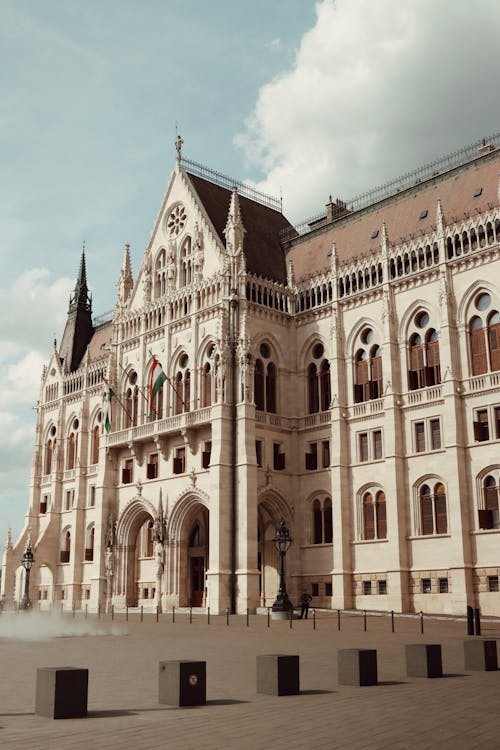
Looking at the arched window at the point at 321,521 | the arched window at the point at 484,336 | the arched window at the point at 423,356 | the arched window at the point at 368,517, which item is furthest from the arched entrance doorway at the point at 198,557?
the arched window at the point at 484,336

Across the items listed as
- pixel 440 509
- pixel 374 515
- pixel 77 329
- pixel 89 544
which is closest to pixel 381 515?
pixel 374 515

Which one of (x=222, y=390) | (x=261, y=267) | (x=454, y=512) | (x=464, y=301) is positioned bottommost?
(x=454, y=512)

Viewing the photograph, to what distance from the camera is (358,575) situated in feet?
153

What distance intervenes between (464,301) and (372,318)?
20.8 ft

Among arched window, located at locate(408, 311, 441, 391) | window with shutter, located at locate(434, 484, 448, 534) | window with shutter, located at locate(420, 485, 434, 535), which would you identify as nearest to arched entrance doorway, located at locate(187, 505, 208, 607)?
window with shutter, located at locate(420, 485, 434, 535)

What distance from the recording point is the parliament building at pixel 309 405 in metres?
43.7

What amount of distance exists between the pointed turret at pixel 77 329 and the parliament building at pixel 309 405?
14.9 m

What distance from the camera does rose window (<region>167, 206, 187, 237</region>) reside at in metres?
58.8

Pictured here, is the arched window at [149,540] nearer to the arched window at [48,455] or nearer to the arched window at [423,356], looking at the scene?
the arched window at [48,455]

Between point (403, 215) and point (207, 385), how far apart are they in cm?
1623

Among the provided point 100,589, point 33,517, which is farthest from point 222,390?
point 33,517

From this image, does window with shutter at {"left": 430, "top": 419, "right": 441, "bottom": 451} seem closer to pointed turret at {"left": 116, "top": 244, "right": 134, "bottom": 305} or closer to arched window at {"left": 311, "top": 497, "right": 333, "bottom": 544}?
arched window at {"left": 311, "top": 497, "right": 333, "bottom": 544}

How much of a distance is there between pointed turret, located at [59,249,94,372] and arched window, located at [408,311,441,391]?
3685 centimetres

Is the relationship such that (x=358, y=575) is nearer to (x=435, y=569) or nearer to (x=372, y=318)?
(x=435, y=569)
